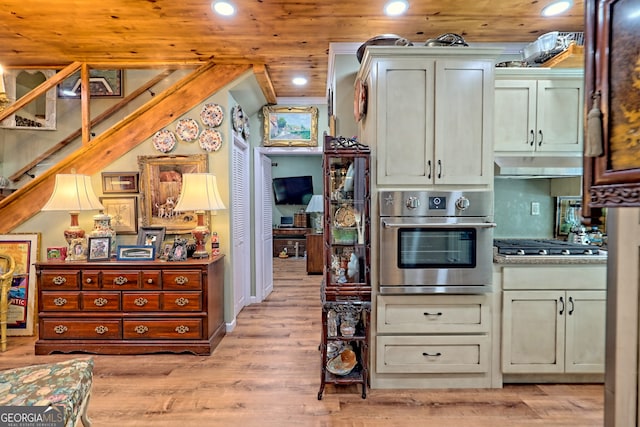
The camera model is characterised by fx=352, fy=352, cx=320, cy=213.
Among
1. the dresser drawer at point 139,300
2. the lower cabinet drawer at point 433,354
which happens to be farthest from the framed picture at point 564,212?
the dresser drawer at point 139,300

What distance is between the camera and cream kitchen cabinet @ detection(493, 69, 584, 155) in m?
2.58

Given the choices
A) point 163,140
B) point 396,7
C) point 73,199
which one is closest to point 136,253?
point 73,199

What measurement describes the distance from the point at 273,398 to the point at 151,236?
1874mm

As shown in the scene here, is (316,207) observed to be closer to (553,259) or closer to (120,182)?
(120,182)

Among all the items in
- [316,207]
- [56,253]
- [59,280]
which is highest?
[316,207]

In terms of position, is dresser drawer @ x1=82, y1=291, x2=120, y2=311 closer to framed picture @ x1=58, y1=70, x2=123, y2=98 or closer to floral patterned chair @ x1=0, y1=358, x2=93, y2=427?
floral patterned chair @ x1=0, y1=358, x2=93, y2=427

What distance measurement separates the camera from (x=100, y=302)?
2.98m

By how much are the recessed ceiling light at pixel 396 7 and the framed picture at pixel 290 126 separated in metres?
2.19

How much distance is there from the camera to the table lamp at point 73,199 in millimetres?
2980

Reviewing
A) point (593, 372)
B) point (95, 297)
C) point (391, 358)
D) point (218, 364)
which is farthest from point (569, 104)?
point (95, 297)

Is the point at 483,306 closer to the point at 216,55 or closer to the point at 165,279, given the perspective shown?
the point at 165,279

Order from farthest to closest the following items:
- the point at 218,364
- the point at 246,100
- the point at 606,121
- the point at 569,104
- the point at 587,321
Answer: the point at 246,100, the point at 218,364, the point at 569,104, the point at 587,321, the point at 606,121

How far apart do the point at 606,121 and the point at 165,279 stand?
10.0ft

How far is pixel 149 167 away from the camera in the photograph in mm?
3377
